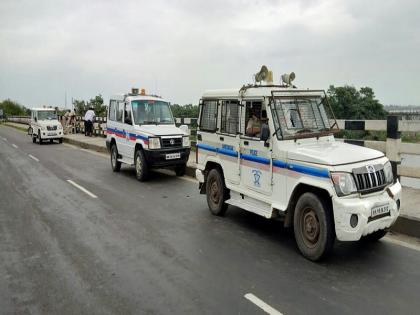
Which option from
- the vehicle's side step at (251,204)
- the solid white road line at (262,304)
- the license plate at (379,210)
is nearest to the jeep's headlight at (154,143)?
the vehicle's side step at (251,204)

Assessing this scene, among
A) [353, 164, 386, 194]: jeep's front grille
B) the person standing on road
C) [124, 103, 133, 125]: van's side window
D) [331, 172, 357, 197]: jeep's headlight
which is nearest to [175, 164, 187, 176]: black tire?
[124, 103, 133, 125]: van's side window

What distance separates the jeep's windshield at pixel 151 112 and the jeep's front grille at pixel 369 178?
8197 millimetres

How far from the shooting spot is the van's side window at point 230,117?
7.15 m

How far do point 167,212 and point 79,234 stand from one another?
194cm

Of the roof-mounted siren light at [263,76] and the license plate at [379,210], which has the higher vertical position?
the roof-mounted siren light at [263,76]

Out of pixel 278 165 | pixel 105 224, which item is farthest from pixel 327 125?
pixel 105 224

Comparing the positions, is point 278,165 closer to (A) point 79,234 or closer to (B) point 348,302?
(B) point 348,302

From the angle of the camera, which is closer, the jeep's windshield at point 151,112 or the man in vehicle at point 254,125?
the man in vehicle at point 254,125

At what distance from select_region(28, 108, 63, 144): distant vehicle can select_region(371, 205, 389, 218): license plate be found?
79.0 ft

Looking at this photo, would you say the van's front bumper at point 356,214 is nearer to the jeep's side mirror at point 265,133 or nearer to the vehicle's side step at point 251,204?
the vehicle's side step at point 251,204

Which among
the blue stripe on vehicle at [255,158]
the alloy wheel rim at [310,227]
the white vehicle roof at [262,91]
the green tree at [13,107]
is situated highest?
the green tree at [13,107]

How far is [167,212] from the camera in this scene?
8.28 metres

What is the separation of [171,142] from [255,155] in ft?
18.5

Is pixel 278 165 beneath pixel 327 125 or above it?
beneath
